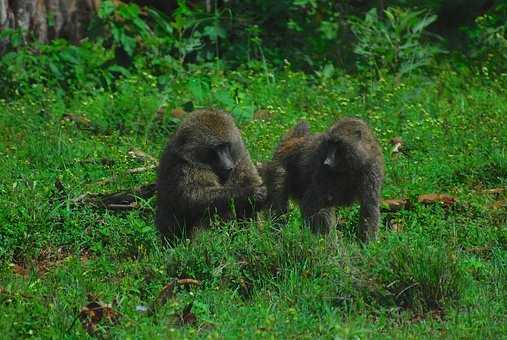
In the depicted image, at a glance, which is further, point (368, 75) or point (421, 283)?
point (368, 75)

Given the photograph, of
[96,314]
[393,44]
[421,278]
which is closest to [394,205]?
[421,278]

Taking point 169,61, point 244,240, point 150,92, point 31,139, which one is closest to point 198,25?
point 169,61

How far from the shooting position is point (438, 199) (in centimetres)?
830

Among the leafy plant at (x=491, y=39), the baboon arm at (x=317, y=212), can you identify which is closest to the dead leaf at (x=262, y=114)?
the leafy plant at (x=491, y=39)

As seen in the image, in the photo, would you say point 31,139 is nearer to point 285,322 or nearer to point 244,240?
point 244,240

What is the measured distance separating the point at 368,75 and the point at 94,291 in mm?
5719

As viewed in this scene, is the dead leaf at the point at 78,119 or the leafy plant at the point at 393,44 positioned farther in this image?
the leafy plant at the point at 393,44

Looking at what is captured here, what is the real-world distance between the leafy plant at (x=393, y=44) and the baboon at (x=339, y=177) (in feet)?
13.5

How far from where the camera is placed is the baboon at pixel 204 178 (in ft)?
24.7

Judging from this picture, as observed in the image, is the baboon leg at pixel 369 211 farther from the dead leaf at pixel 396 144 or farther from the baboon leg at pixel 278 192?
the dead leaf at pixel 396 144

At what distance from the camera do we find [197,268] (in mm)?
6805

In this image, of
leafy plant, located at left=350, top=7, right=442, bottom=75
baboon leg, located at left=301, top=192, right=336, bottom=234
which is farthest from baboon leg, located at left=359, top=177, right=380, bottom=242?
leafy plant, located at left=350, top=7, right=442, bottom=75

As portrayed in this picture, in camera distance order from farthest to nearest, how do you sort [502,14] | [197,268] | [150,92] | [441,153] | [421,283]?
[502,14] < [150,92] < [441,153] < [197,268] < [421,283]

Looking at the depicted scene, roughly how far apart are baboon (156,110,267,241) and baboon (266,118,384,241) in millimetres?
354
